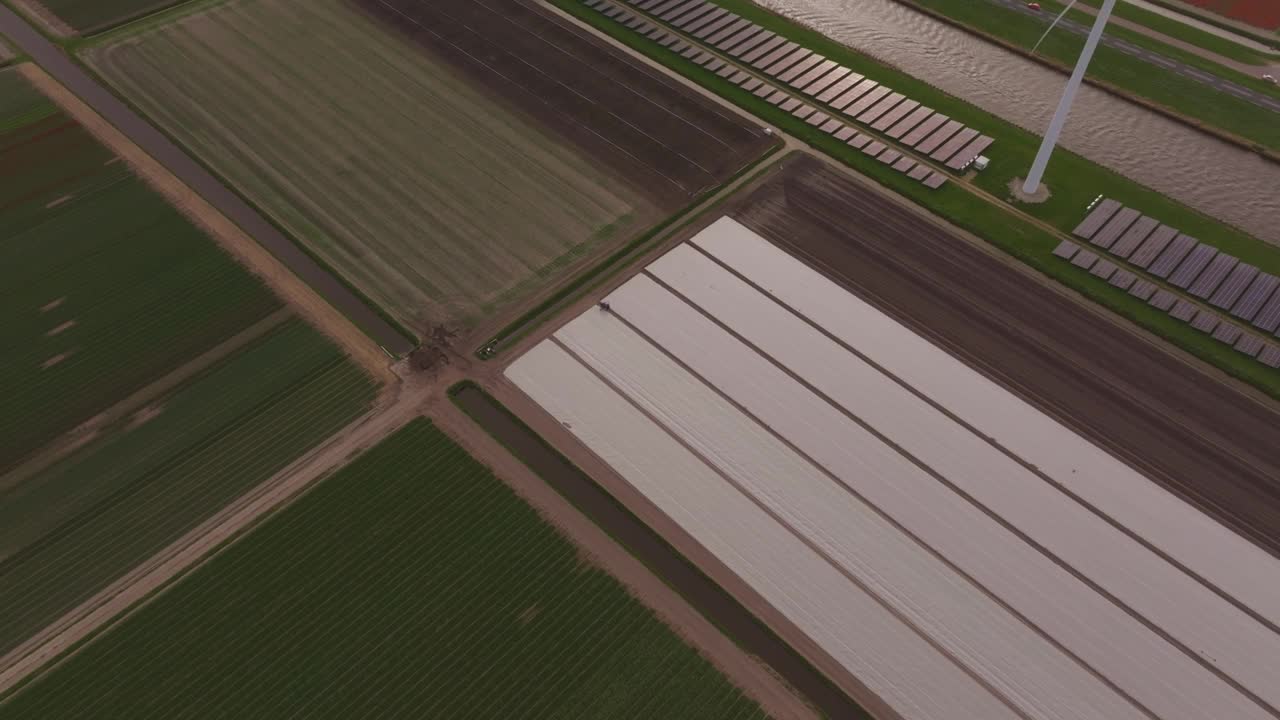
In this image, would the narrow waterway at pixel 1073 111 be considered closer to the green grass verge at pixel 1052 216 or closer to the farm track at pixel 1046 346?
the green grass verge at pixel 1052 216

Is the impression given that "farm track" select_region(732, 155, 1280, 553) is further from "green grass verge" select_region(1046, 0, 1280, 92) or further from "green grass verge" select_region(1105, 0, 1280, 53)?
"green grass verge" select_region(1105, 0, 1280, 53)

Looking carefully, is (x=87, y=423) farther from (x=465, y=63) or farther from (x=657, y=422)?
(x=465, y=63)

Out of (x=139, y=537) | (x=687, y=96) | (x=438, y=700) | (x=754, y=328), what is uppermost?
(x=687, y=96)

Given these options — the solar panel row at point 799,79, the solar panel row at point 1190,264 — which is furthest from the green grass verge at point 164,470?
the solar panel row at point 1190,264

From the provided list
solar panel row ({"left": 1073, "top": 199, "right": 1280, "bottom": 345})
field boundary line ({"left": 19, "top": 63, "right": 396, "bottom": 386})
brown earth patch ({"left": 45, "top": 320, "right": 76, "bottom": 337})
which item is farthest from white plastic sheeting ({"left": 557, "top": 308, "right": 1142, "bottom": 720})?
brown earth patch ({"left": 45, "top": 320, "right": 76, "bottom": 337})

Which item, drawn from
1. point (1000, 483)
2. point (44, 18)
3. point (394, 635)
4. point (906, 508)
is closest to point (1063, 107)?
point (1000, 483)

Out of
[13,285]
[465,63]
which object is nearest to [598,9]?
[465,63]
